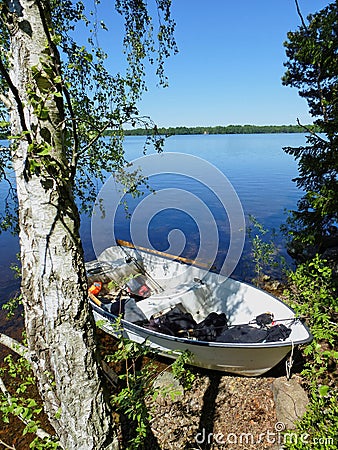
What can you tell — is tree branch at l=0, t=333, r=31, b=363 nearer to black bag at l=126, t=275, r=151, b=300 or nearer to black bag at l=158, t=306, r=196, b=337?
black bag at l=158, t=306, r=196, b=337

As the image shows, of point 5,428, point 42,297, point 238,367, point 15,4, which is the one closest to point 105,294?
point 5,428

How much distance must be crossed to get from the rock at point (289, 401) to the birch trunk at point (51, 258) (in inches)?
98.3

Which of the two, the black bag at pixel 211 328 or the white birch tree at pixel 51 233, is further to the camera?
the black bag at pixel 211 328

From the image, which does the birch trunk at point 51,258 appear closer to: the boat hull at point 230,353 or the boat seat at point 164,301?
the boat hull at point 230,353

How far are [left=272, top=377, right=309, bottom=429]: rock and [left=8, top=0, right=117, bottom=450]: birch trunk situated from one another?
98.3 inches

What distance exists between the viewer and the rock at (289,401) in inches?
123

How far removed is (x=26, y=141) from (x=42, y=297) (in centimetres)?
78

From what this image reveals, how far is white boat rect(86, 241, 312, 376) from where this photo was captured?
3697mm

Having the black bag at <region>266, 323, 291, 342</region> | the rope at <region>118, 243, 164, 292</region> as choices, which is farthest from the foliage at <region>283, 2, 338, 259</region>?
the rope at <region>118, 243, 164, 292</region>

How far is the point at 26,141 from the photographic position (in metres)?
1.28

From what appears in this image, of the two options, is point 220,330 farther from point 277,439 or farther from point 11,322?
point 11,322

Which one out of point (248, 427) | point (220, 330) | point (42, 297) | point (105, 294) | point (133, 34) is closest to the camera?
point (42, 297)

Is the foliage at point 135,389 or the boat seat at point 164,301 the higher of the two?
the foliage at point 135,389

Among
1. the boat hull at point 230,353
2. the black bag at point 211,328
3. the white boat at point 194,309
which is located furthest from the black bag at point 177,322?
the boat hull at point 230,353
